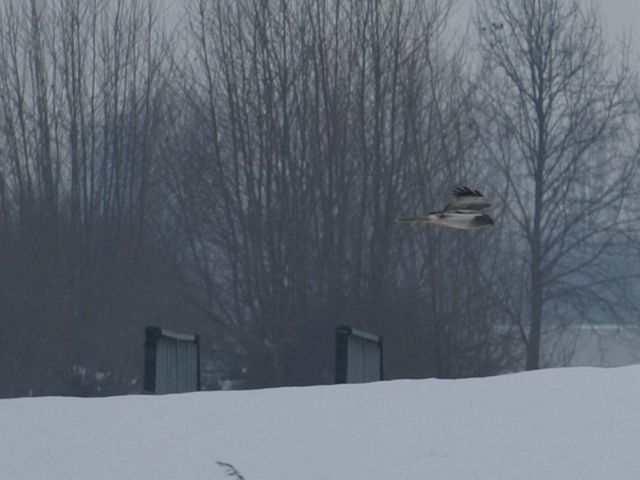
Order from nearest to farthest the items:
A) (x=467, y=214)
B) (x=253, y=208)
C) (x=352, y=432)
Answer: (x=352, y=432), (x=467, y=214), (x=253, y=208)

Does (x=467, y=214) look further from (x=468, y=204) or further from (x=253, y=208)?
(x=253, y=208)

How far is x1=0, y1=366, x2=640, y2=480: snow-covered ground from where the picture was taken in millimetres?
8617

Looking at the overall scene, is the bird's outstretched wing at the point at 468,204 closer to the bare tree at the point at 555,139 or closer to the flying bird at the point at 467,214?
the flying bird at the point at 467,214

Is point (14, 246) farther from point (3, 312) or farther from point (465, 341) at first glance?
point (465, 341)

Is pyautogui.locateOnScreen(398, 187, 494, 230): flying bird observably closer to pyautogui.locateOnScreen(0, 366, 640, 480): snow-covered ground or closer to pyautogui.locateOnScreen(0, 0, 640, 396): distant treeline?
pyautogui.locateOnScreen(0, 366, 640, 480): snow-covered ground

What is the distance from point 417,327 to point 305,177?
3.37 metres

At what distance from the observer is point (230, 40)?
2728cm

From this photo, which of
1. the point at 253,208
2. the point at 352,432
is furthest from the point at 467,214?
the point at 253,208

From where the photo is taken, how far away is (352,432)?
30.4ft

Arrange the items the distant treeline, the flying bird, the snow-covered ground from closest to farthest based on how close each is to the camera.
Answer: the snow-covered ground
the flying bird
the distant treeline

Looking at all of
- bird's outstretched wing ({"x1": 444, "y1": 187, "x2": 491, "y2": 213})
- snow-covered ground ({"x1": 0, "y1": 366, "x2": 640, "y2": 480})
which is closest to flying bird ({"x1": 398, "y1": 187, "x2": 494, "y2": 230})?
bird's outstretched wing ({"x1": 444, "y1": 187, "x2": 491, "y2": 213})

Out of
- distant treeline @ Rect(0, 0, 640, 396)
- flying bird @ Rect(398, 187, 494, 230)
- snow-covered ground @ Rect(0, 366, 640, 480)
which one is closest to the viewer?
snow-covered ground @ Rect(0, 366, 640, 480)

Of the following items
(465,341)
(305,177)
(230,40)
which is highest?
(230,40)

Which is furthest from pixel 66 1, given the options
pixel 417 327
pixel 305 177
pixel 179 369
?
pixel 179 369
